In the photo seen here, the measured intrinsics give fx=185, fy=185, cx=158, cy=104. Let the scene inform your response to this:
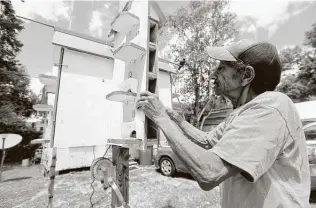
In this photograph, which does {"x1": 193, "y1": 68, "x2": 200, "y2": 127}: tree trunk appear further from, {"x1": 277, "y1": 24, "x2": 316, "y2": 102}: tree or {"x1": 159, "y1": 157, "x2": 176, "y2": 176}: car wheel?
{"x1": 277, "y1": 24, "x2": 316, "y2": 102}: tree

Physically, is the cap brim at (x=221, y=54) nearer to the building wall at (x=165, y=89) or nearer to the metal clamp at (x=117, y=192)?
the metal clamp at (x=117, y=192)

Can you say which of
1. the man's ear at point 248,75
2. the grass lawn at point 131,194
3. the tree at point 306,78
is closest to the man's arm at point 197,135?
the man's ear at point 248,75

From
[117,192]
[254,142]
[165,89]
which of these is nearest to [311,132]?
[117,192]

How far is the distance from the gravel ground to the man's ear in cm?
427

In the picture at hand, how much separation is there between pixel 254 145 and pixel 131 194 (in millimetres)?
5216

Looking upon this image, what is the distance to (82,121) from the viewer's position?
8.42 meters

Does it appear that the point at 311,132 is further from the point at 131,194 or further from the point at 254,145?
the point at 254,145

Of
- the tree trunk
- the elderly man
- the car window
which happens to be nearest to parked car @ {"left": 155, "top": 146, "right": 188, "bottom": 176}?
the car window

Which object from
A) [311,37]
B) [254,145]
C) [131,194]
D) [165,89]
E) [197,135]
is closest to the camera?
[254,145]

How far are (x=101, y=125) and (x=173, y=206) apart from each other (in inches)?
217

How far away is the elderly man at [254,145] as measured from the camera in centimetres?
80

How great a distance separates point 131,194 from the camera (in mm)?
5273

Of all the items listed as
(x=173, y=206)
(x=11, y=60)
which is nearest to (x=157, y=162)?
(x=173, y=206)

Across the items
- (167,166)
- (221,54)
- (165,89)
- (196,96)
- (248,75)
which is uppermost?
(165,89)
